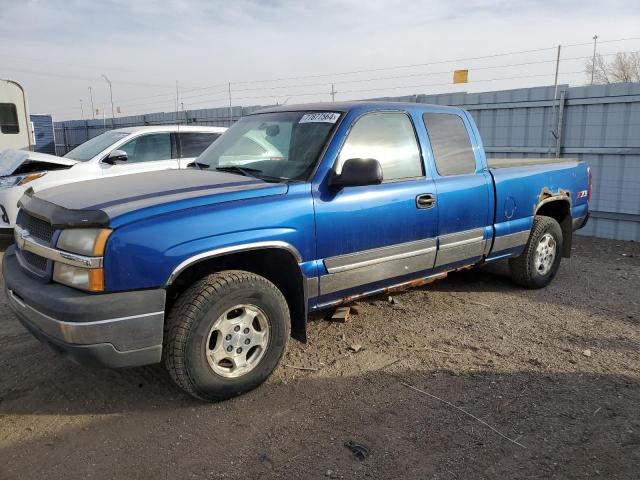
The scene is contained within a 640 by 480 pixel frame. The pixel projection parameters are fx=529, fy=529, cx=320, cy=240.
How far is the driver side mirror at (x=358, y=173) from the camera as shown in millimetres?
3525

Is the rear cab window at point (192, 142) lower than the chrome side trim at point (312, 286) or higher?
higher

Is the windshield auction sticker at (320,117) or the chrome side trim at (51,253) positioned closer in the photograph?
the chrome side trim at (51,253)

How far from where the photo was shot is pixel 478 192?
470 centimetres

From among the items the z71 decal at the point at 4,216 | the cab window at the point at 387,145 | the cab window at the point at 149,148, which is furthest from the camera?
the cab window at the point at 149,148

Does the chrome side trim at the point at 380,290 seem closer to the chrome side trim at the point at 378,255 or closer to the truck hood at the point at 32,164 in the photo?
the chrome side trim at the point at 378,255

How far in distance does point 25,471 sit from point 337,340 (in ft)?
7.68

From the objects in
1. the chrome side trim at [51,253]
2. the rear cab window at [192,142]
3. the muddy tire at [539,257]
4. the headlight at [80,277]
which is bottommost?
the muddy tire at [539,257]

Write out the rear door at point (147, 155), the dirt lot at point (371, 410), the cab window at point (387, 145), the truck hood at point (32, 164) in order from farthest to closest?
the rear door at point (147, 155)
the truck hood at point (32, 164)
the cab window at point (387, 145)
the dirt lot at point (371, 410)

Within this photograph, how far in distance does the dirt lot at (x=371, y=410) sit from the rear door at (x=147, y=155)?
3.60 m

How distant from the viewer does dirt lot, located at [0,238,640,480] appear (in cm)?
276

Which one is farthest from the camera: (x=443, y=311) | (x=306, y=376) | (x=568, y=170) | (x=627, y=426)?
(x=568, y=170)

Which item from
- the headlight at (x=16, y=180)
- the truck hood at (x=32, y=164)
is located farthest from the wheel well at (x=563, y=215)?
the headlight at (x=16, y=180)

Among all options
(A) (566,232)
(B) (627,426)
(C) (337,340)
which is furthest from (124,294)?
(A) (566,232)

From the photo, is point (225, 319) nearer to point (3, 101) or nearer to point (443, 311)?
point (443, 311)
